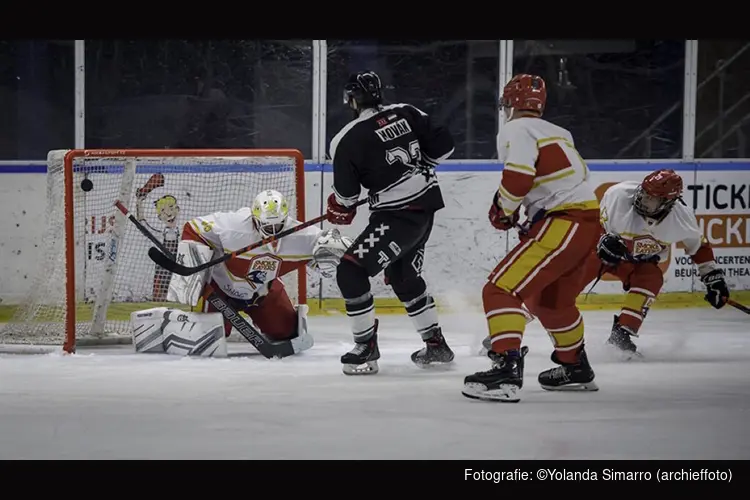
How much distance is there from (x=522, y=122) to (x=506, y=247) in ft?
9.77

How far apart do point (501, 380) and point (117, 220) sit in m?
2.33

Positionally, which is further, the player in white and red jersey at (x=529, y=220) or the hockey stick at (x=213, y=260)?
the hockey stick at (x=213, y=260)

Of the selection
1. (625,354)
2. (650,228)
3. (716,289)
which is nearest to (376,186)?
(650,228)

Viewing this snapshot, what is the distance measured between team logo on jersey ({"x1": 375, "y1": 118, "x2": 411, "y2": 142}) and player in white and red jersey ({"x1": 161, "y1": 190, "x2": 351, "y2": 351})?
1.99 ft

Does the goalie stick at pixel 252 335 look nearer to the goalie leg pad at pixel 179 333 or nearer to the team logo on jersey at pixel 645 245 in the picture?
the goalie leg pad at pixel 179 333

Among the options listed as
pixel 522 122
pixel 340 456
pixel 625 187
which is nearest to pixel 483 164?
pixel 625 187

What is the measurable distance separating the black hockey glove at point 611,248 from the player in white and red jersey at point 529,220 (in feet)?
3.21

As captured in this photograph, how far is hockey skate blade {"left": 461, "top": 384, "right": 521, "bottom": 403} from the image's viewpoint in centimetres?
421

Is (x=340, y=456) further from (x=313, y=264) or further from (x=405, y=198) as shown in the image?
(x=313, y=264)

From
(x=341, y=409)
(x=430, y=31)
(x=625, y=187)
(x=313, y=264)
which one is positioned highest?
(x=430, y=31)

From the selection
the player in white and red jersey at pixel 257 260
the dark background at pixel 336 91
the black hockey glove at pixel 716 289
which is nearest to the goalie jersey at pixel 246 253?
the player in white and red jersey at pixel 257 260

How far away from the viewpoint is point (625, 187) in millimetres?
5379

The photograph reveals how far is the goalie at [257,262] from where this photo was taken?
526cm

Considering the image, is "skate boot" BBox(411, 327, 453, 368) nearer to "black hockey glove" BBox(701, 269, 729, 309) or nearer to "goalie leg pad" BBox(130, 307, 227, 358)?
"goalie leg pad" BBox(130, 307, 227, 358)
